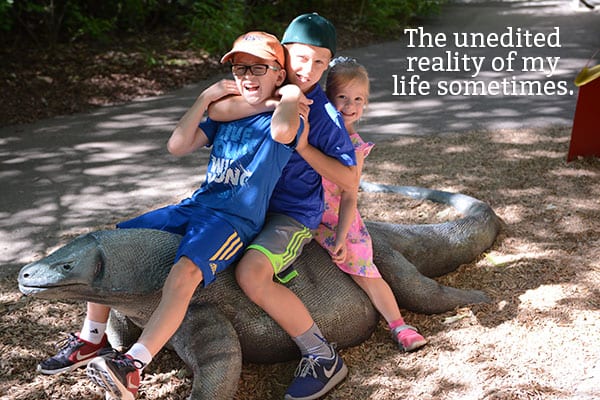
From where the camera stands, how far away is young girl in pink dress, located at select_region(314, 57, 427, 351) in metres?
3.11

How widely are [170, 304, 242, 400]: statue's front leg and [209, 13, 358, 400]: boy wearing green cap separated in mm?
207

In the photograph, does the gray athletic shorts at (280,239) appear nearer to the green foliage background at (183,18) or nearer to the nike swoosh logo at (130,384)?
the nike swoosh logo at (130,384)

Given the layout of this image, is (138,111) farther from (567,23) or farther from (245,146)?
(567,23)

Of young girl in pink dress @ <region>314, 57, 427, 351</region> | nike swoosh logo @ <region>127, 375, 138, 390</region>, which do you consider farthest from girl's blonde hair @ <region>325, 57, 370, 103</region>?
nike swoosh logo @ <region>127, 375, 138, 390</region>

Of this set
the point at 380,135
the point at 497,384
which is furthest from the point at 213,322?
the point at 380,135

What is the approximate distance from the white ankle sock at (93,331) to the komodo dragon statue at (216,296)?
13 centimetres

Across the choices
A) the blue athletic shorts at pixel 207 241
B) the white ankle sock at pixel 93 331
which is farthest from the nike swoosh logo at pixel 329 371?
the white ankle sock at pixel 93 331

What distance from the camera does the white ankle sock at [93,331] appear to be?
3129mm

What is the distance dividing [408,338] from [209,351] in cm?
95

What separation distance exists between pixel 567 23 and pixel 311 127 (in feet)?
35.8

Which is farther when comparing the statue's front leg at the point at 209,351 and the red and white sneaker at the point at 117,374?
the statue's front leg at the point at 209,351

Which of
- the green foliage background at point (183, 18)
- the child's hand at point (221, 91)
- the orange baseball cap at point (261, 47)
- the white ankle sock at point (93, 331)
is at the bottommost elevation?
the white ankle sock at point (93, 331)

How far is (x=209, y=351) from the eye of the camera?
2.84 m

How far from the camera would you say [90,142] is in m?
6.90
